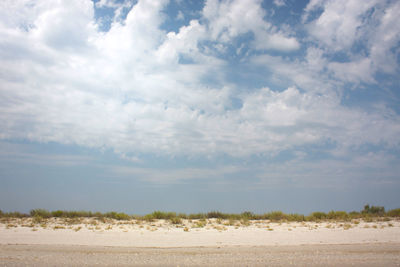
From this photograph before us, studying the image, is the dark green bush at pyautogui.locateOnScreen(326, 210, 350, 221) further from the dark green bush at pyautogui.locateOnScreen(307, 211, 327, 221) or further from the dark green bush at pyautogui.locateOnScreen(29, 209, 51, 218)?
the dark green bush at pyautogui.locateOnScreen(29, 209, 51, 218)

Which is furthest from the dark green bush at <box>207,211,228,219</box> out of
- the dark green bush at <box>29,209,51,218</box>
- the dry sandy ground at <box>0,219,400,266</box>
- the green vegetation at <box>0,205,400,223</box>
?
the dark green bush at <box>29,209,51,218</box>

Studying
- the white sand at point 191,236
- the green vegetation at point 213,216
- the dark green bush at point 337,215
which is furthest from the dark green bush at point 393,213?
the white sand at point 191,236

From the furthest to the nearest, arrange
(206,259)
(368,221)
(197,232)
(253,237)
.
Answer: (368,221), (197,232), (253,237), (206,259)

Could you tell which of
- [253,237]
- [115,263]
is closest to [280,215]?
[253,237]

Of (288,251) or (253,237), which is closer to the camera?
(288,251)

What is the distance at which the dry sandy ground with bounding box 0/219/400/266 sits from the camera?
12.9m

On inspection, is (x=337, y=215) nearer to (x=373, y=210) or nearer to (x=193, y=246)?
(x=373, y=210)

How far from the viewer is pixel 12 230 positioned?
22.3 meters

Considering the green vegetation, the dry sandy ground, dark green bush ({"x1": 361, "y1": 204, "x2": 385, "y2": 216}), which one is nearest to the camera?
the dry sandy ground

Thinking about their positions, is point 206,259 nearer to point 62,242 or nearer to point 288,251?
point 288,251

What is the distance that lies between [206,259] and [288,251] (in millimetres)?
4767

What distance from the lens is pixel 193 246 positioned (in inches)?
693

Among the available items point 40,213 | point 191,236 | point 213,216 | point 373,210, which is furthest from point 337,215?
point 40,213

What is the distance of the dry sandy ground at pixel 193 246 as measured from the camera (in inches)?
506
